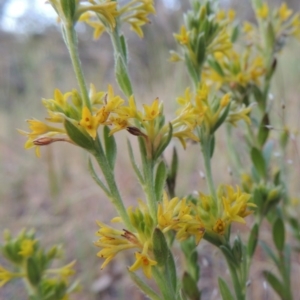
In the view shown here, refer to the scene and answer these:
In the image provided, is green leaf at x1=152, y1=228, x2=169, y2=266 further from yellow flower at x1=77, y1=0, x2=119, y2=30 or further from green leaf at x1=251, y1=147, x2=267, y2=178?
green leaf at x1=251, y1=147, x2=267, y2=178

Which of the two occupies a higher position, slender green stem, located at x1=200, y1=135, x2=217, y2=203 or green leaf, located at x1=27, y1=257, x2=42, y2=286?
slender green stem, located at x1=200, y1=135, x2=217, y2=203

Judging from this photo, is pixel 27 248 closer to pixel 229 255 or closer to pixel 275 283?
pixel 229 255

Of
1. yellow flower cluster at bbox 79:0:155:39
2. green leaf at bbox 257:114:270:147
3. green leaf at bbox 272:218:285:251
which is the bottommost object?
green leaf at bbox 272:218:285:251

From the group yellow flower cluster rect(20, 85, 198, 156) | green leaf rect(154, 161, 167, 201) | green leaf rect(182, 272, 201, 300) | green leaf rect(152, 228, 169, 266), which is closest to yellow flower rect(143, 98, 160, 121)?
yellow flower cluster rect(20, 85, 198, 156)

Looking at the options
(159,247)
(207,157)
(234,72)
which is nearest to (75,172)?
(234,72)

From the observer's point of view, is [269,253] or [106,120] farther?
[269,253]
